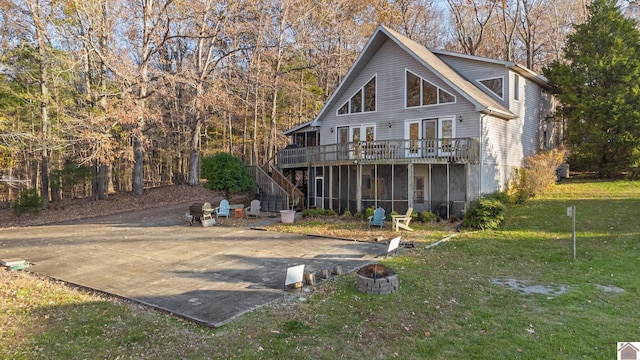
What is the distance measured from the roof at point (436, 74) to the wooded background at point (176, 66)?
9.15 m

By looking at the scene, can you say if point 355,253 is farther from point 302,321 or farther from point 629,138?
point 629,138

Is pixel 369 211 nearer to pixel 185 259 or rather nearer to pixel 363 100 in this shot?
pixel 363 100

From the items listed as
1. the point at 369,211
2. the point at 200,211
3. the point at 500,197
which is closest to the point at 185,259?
the point at 200,211

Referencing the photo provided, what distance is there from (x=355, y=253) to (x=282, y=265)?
2.48 m

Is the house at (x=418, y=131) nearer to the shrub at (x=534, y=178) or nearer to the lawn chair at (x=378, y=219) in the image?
the shrub at (x=534, y=178)

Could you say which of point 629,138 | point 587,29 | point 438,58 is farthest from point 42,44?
point 629,138

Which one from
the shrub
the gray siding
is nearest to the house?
the gray siding

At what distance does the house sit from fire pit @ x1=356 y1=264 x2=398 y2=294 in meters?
9.83

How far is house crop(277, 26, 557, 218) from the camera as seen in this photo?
55.7ft

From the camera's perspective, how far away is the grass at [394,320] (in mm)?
5277

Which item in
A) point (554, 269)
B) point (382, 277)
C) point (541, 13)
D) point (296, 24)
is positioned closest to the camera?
point (382, 277)

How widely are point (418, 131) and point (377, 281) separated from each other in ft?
42.3

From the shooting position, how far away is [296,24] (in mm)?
28109

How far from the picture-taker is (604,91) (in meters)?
20.6
